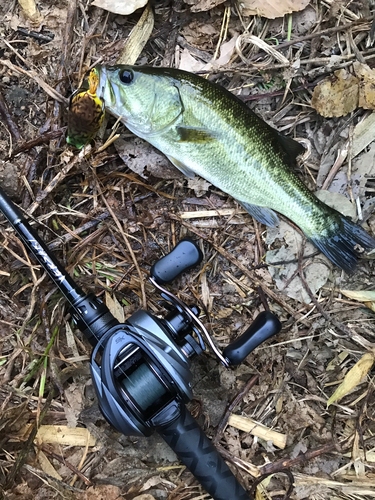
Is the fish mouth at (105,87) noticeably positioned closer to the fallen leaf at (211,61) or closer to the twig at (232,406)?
the fallen leaf at (211,61)

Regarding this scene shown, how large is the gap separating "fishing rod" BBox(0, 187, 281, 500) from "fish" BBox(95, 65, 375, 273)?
609 mm

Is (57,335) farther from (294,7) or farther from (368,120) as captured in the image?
(294,7)

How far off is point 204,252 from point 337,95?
4.66 feet

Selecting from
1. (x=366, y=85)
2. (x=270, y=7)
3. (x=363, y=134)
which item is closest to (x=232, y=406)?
(x=363, y=134)

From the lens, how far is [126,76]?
2.42 meters

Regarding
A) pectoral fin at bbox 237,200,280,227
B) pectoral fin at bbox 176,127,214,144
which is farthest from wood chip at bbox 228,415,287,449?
pectoral fin at bbox 176,127,214,144

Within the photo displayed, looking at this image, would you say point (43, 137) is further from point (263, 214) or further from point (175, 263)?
point (263, 214)

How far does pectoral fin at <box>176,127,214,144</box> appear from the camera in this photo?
2.54 metres

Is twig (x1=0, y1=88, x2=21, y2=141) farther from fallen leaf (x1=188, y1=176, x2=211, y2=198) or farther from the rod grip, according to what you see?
the rod grip

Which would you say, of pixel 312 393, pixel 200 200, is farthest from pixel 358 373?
pixel 200 200

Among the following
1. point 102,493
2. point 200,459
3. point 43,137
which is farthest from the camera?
point 43,137

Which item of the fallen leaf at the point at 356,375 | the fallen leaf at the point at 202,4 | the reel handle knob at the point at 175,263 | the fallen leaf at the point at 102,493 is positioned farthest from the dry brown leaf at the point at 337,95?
the fallen leaf at the point at 102,493

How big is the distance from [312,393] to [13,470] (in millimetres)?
2097

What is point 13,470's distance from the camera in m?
2.54
